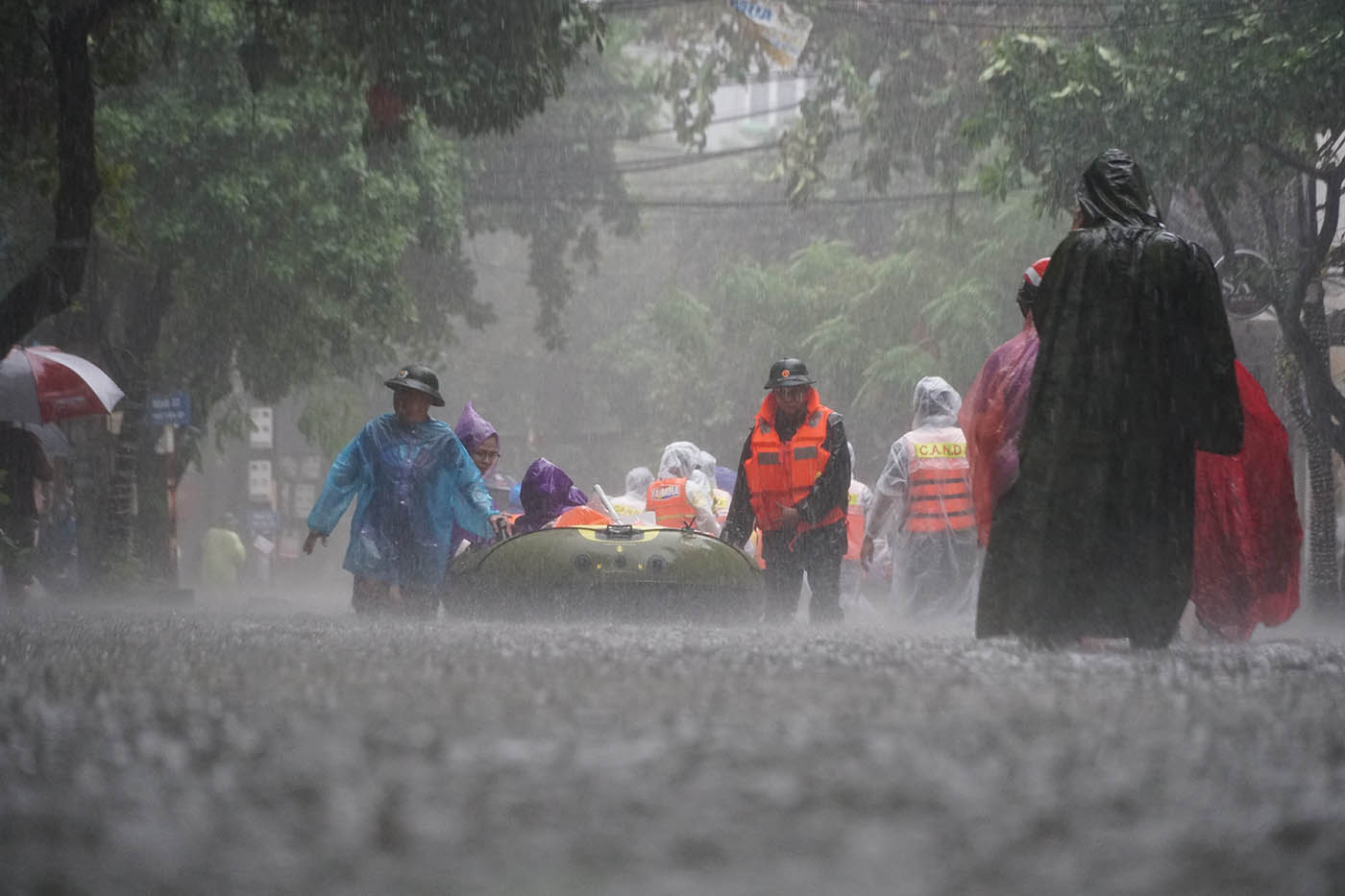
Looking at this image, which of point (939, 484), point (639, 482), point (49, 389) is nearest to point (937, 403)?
point (939, 484)

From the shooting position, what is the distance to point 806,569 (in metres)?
11.3

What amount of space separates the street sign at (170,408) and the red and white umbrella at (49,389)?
17.7ft

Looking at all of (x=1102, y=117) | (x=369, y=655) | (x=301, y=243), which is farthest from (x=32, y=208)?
(x=369, y=655)

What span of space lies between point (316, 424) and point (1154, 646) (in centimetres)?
1937

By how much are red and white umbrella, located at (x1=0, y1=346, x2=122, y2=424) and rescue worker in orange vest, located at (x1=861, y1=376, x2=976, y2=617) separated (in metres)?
7.13

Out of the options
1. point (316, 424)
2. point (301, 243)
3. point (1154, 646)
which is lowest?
point (1154, 646)

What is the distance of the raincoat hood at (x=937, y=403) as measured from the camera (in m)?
12.8

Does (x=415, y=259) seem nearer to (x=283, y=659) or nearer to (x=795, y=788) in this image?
(x=283, y=659)

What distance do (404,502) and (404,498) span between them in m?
0.03

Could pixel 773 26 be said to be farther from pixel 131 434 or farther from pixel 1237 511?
pixel 1237 511

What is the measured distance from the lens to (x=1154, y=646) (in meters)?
6.89

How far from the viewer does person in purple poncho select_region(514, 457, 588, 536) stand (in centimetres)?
1262

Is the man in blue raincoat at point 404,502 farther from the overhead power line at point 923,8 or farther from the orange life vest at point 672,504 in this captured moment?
the overhead power line at point 923,8

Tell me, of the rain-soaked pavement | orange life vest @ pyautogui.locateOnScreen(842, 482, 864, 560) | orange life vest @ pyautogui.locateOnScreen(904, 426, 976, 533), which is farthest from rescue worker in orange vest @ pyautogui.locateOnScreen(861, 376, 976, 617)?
the rain-soaked pavement
